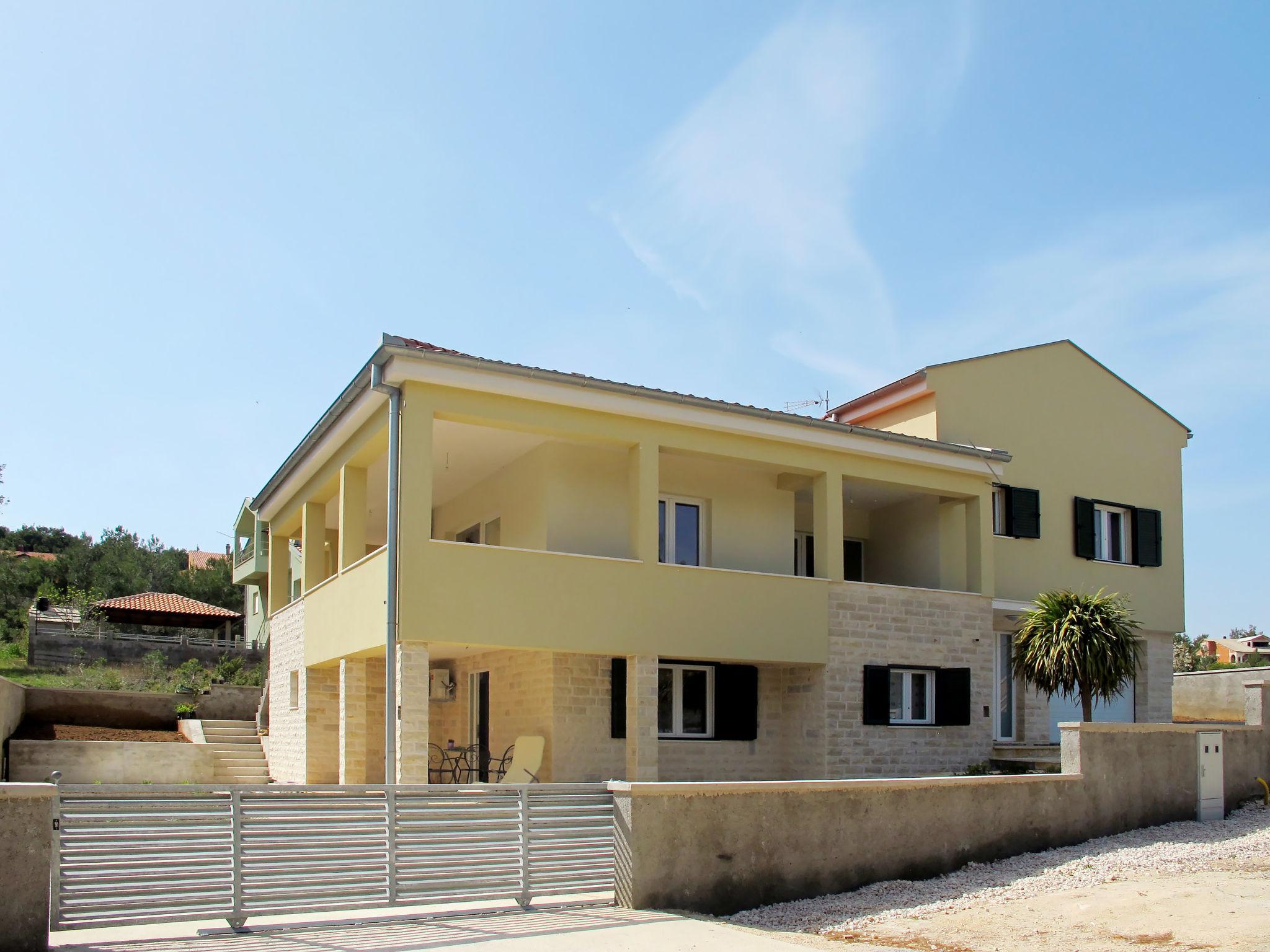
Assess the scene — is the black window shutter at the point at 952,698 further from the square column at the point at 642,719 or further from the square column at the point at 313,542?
Answer: the square column at the point at 313,542

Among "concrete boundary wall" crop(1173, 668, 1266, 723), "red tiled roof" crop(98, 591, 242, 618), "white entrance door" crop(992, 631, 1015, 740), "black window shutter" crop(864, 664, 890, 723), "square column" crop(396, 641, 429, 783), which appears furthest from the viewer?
"red tiled roof" crop(98, 591, 242, 618)

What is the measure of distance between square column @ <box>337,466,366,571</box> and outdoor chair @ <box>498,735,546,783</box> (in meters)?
3.47

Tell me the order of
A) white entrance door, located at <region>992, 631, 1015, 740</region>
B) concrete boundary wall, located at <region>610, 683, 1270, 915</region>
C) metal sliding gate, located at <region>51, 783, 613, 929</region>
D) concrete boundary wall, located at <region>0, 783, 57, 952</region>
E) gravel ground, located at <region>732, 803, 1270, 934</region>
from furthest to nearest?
white entrance door, located at <region>992, 631, 1015, 740</region>
gravel ground, located at <region>732, 803, 1270, 934</region>
concrete boundary wall, located at <region>610, 683, 1270, 915</region>
metal sliding gate, located at <region>51, 783, 613, 929</region>
concrete boundary wall, located at <region>0, 783, 57, 952</region>

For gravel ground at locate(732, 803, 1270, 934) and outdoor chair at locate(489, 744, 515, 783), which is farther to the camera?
outdoor chair at locate(489, 744, 515, 783)

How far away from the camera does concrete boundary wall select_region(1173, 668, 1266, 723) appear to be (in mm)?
25109

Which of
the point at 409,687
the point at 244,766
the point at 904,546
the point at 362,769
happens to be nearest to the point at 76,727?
the point at 244,766

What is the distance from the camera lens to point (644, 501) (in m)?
15.7

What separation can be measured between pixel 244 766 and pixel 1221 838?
15690 mm

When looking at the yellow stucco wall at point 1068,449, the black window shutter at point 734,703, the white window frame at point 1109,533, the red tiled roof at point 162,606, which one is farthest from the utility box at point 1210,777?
the red tiled roof at point 162,606

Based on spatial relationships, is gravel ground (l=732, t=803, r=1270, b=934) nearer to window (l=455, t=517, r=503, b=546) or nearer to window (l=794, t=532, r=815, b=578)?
window (l=794, t=532, r=815, b=578)

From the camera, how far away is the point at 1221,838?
44.9 feet

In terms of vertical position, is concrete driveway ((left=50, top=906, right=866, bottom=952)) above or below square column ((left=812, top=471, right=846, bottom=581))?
below

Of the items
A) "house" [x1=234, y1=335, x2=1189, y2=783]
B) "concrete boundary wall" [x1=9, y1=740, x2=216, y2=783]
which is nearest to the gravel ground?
"house" [x1=234, y1=335, x2=1189, y2=783]

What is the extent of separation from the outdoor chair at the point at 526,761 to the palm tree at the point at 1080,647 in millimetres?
7381
